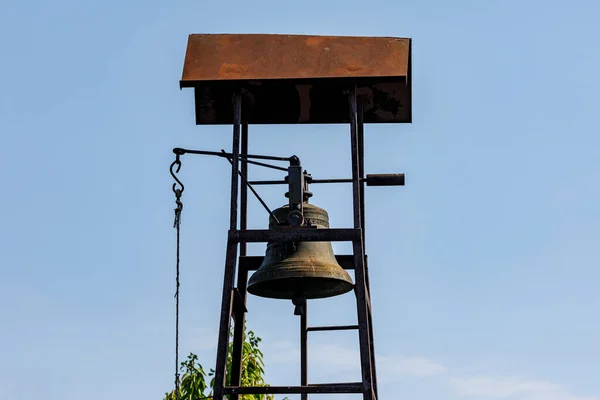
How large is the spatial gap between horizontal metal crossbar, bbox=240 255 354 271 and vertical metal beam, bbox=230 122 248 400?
0.16ft

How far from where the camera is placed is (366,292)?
10094 mm

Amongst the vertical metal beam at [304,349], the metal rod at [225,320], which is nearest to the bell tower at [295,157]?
the metal rod at [225,320]

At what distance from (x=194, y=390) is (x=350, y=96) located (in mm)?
5816

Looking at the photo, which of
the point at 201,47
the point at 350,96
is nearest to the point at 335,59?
the point at 350,96

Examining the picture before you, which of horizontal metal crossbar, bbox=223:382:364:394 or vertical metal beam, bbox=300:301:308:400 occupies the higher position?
vertical metal beam, bbox=300:301:308:400

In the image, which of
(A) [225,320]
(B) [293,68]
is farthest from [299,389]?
(B) [293,68]

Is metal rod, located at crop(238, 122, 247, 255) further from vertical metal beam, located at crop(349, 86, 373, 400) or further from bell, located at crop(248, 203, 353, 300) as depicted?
vertical metal beam, located at crop(349, 86, 373, 400)

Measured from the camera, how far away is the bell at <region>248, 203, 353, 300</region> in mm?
9672

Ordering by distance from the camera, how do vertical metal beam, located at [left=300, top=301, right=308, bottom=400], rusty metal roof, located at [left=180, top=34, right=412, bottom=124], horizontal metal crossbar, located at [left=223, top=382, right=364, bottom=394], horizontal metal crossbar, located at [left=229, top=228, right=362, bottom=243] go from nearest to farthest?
horizontal metal crossbar, located at [left=223, top=382, right=364, bottom=394] < horizontal metal crossbar, located at [left=229, top=228, right=362, bottom=243] < rusty metal roof, located at [left=180, top=34, right=412, bottom=124] < vertical metal beam, located at [left=300, top=301, right=308, bottom=400]

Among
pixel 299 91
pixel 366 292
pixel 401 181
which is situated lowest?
pixel 366 292

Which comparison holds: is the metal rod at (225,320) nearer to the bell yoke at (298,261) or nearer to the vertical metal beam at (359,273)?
the bell yoke at (298,261)

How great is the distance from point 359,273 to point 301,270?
52cm

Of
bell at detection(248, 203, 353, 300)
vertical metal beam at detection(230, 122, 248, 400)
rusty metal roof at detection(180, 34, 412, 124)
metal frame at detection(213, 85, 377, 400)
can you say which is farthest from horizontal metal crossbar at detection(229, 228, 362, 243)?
rusty metal roof at detection(180, 34, 412, 124)

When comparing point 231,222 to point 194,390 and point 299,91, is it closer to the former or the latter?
point 299,91
